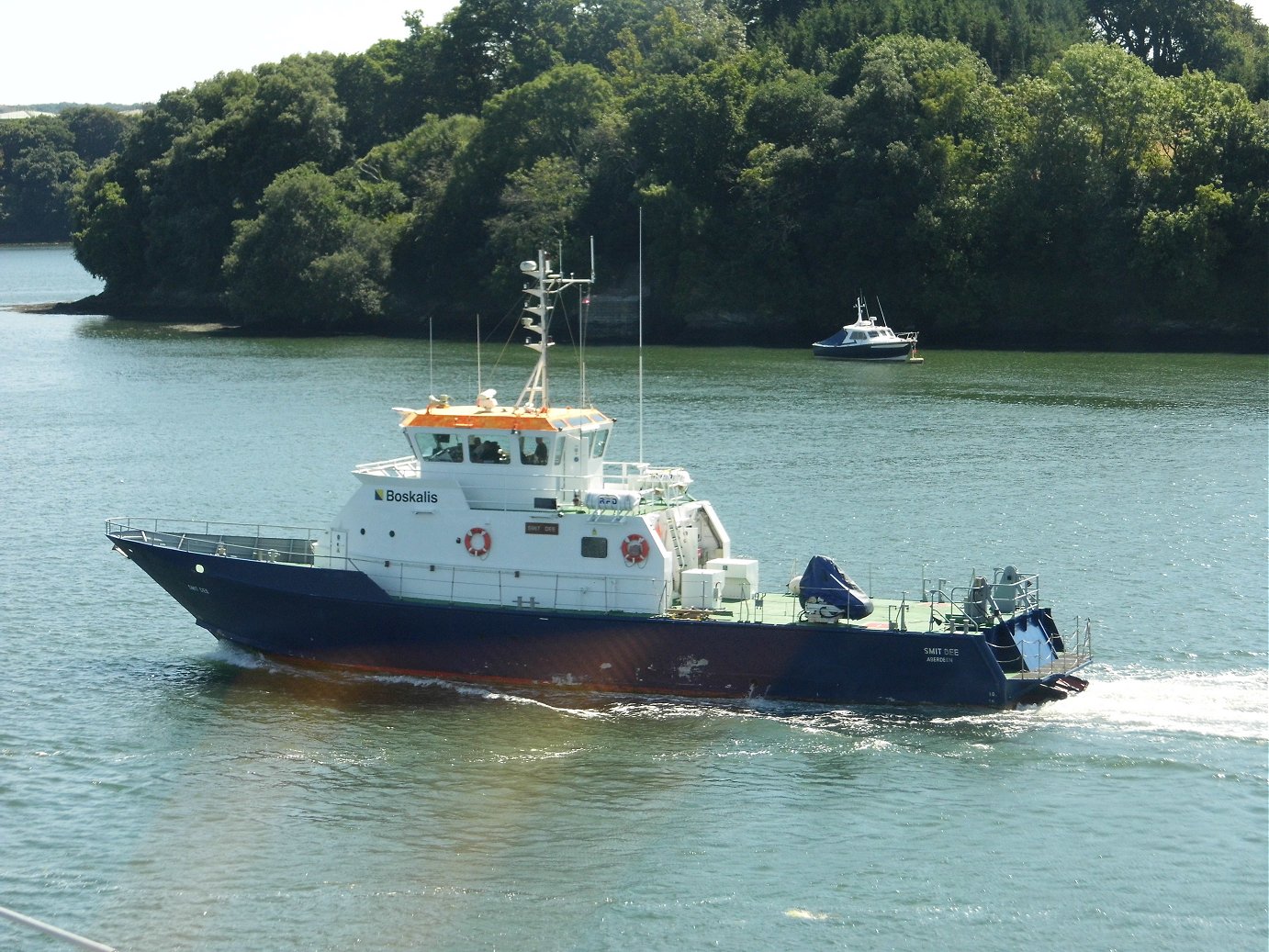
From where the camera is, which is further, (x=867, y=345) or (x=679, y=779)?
(x=867, y=345)

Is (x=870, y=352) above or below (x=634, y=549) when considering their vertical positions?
above

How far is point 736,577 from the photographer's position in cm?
2419

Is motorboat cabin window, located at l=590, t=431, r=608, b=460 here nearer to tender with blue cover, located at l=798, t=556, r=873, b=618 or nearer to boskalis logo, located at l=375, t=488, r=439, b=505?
boskalis logo, located at l=375, t=488, r=439, b=505

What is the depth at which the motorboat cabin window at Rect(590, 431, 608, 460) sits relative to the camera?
24.5m

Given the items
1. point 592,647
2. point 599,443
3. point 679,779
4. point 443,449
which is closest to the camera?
point 679,779

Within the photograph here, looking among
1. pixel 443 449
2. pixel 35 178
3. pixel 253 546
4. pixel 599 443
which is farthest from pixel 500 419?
pixel 35 178

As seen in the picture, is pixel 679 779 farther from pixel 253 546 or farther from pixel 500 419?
pixel 253 546

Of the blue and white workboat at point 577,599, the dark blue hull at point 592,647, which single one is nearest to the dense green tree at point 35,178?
the dark blue hull at point 592,647

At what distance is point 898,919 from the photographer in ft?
57.8

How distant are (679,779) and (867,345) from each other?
47.9 metres

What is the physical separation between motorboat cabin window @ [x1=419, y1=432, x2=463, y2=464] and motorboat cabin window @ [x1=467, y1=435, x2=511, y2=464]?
0.18 meters

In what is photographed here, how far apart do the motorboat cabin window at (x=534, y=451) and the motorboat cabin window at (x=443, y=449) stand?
0.98m

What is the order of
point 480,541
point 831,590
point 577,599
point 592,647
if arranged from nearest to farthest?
point 831,590
point 592,647
point 577,599
point 480,541

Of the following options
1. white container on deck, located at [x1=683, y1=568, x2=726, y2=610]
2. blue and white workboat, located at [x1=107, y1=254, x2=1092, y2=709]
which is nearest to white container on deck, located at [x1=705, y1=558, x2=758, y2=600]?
blue and white workboat, located at [x1=107, y1=254, x2=1092, y2=709]
